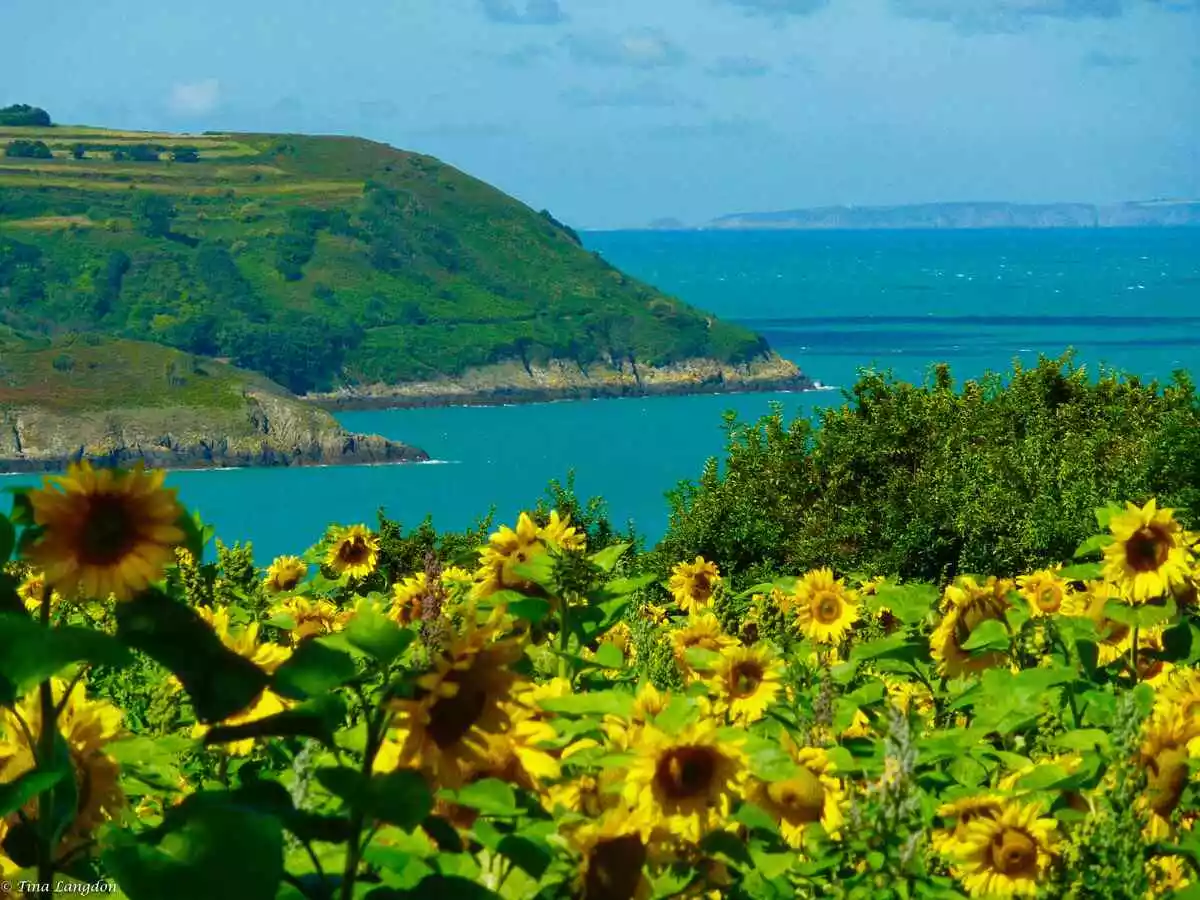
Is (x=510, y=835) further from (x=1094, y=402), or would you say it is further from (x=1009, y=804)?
(x=1094, y=402)

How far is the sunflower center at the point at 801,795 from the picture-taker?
2.75 meters

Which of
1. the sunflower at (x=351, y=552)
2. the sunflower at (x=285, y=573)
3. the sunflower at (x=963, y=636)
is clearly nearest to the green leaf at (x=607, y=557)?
the sunflower at (x=963, y=636)

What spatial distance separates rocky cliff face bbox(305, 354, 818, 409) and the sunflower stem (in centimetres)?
15681

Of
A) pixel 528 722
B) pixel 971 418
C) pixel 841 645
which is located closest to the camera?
pixel 528 722

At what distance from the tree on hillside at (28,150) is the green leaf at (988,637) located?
19668cm

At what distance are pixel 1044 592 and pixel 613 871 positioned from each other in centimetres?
261

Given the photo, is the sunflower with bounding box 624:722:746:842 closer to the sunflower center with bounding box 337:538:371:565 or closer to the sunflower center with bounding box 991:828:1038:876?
the sunflower center with bounding box 991:828:1038:876

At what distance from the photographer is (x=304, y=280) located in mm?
178250

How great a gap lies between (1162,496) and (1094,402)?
21.2ft

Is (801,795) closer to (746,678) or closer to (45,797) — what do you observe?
(746,678)

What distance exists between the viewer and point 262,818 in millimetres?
1981

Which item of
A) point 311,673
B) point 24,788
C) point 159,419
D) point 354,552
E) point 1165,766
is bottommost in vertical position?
point 159,419

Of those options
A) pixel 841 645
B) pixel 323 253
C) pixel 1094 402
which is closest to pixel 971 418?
pixel 1094 402

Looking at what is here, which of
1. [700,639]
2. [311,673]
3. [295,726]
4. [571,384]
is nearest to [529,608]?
[700,639]
